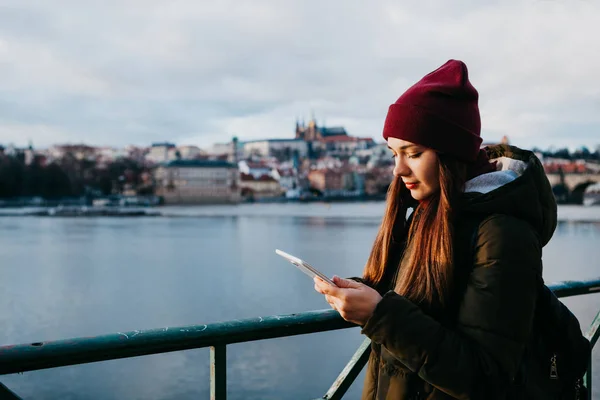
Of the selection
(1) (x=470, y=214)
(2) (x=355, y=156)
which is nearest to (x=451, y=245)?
(1) (x=470, y=214)

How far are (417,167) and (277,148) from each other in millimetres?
113912

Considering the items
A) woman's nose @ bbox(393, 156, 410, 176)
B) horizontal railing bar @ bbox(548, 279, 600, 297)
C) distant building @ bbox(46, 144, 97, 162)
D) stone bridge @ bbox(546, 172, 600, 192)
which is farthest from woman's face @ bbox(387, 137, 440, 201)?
distant building @ bbox(46, 144, 97, 162)

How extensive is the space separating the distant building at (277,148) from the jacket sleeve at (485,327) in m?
106

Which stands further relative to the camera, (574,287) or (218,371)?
(574,287)

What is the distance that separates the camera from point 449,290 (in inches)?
35.4

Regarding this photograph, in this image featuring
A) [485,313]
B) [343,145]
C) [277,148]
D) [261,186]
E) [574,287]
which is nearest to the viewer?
[485,313]

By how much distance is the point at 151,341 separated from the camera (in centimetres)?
101

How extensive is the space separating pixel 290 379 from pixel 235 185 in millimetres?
75993

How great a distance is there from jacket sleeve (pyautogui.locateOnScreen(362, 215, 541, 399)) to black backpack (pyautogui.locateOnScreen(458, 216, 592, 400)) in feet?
0.25

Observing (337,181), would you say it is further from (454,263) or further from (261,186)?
(454,263)

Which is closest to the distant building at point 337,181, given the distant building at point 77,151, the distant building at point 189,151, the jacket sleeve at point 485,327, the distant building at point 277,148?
the distant building at point 277,148

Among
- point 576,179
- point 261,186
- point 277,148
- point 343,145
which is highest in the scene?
point 343,145

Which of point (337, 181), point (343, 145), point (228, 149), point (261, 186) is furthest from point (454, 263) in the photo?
point (228, 149)

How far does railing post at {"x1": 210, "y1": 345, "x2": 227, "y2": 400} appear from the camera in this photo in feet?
3.66
